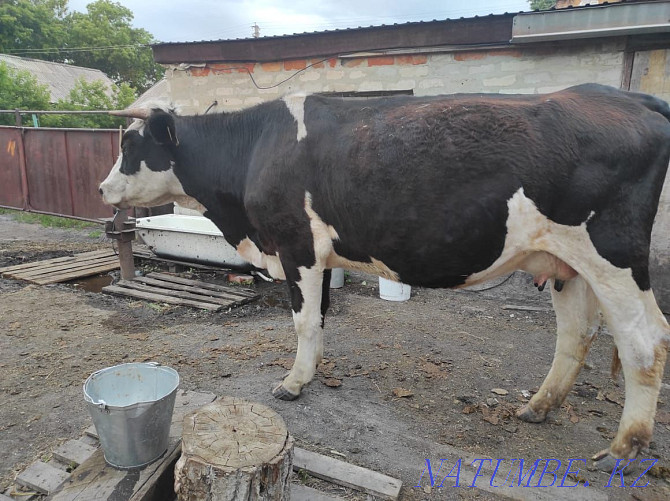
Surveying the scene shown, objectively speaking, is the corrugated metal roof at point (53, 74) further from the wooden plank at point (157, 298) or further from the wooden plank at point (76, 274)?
the wooden plank at point (157, 298)

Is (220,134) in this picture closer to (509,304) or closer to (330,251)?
(330,251)

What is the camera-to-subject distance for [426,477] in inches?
110

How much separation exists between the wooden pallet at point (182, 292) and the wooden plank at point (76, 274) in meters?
0.82

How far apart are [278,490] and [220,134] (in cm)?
280

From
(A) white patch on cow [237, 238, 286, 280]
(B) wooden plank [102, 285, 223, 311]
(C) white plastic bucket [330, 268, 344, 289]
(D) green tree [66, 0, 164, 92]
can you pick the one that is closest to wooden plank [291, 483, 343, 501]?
(A) white patch on cow [237, 238, 286, 280]

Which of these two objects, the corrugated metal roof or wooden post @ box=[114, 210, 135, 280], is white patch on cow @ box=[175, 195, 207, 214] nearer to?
wooden post @ box=[114, 210, 135, 280]

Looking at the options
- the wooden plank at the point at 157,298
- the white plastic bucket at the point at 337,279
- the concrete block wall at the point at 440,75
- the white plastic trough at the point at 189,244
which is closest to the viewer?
the concrete block wall at the point at 440,75

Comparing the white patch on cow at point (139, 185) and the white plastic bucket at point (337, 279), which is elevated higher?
the white patch on cow at point (139, 185)

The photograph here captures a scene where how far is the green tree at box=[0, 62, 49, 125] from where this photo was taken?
1794cm

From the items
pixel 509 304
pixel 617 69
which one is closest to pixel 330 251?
pixel 509 304

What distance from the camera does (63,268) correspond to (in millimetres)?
7363

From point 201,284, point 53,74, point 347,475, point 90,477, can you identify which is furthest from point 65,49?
point 347,475

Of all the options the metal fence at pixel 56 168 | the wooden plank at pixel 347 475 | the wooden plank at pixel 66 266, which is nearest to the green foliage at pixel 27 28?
the metal fence at pixel 56 168

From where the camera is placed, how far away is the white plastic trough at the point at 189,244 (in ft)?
22.6
